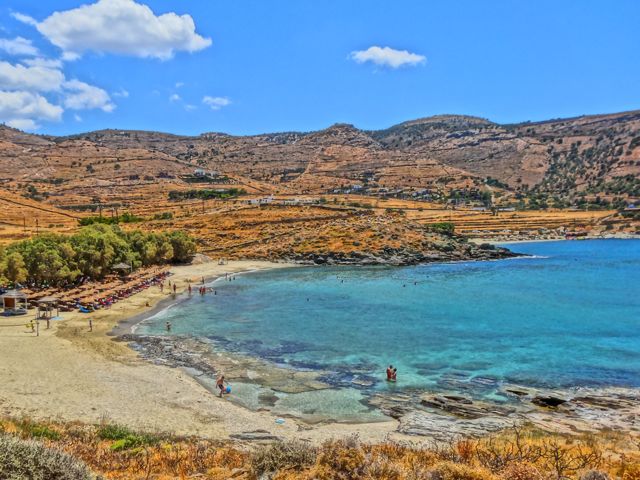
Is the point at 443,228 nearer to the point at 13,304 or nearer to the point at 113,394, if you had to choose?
the point at 13,304

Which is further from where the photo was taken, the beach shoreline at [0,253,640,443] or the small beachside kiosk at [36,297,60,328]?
the small beachside kiosk at [36,297,60,328]

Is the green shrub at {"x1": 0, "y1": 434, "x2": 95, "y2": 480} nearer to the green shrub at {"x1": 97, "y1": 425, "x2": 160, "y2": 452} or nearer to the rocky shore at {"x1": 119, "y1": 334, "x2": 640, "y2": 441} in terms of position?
the green shrub at {"x1": 97, "y1": 425, "x2": 160, "y2": 452}

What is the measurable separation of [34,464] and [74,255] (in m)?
44.9

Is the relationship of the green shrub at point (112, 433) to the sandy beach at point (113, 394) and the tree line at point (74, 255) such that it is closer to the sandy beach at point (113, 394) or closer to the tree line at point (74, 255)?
the sandy beach at point (113, 394)

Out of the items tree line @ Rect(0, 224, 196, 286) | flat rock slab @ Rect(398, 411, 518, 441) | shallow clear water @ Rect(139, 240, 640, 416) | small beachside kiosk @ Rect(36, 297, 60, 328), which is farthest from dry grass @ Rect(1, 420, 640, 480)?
tree line @ Rect(0, 224, 196, 286)

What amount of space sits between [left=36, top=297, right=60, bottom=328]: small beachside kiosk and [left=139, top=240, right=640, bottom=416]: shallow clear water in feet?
21.9

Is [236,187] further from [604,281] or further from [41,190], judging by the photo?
Result: [604,281]

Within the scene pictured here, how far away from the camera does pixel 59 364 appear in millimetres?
24875

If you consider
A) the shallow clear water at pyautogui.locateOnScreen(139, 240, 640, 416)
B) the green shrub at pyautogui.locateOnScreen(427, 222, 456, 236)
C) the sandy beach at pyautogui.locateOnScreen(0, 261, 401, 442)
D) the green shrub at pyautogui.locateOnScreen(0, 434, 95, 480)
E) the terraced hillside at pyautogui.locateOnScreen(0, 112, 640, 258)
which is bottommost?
the shallow clear water at pyautogui.locateOnScreen(139, 240, 640, 416)

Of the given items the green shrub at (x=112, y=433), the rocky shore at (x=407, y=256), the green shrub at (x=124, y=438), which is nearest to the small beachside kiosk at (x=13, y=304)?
the green shrub at (x=124, y=438)

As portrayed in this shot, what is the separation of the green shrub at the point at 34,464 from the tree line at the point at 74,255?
130ft

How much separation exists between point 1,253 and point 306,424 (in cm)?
3771

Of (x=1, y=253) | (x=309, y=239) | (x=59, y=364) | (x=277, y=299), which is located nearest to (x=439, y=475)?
(x=59, y=364)

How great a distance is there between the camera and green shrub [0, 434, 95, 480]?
7484 millimetres
